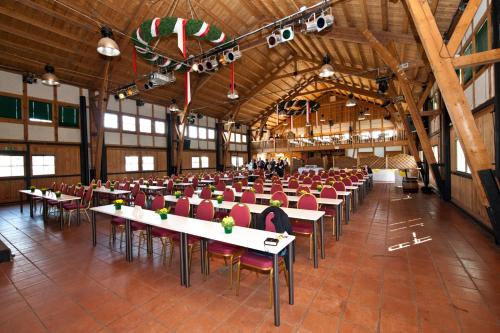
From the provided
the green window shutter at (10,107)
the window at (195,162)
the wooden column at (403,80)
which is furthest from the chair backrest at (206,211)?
the window at (195,162)

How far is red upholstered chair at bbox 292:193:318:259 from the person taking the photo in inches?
152

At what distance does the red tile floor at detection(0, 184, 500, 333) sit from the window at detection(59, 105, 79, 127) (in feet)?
30.6

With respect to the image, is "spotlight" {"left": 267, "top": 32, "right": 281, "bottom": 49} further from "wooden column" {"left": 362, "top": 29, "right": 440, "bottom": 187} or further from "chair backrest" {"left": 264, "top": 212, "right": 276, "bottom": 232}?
"chair backrest" {"left": 264, "top": 212, "right": 276, "bottom": 232}

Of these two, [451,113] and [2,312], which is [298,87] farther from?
[2,312]

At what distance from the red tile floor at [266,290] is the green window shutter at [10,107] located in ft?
28.6

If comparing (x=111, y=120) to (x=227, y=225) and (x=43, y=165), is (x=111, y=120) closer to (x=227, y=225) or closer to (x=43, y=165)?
(x=43, y=165)

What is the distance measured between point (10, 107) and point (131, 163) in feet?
19.6

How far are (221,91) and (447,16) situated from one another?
43.1ft

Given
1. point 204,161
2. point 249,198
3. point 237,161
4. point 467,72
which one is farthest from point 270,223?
point 237,161

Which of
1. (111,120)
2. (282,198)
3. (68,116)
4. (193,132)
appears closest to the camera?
(282,198)

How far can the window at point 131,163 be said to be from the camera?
47.6ft

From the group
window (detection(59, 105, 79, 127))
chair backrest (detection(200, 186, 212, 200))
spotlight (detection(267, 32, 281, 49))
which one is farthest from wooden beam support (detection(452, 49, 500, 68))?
window (detection(59, 105, 79, 127))

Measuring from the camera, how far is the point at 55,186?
8445 mm

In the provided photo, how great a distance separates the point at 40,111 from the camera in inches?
439
